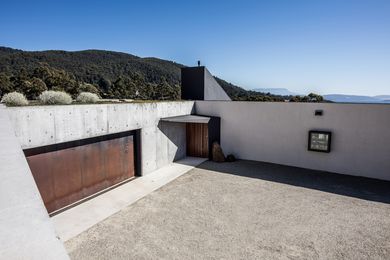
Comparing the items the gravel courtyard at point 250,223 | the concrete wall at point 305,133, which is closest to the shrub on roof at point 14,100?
the gravel courtyard at point 250,223

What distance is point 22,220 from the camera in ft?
7.90

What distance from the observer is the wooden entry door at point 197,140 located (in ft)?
40.4

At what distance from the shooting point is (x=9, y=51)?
153 ft

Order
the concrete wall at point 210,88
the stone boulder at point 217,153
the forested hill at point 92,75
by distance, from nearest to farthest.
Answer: the stone boulder at point 217,153, the concrete wall at point 210,88, the forested hill at point 92,75

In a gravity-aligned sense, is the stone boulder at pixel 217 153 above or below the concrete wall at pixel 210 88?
below

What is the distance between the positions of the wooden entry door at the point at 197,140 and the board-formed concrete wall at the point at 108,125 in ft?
1.64

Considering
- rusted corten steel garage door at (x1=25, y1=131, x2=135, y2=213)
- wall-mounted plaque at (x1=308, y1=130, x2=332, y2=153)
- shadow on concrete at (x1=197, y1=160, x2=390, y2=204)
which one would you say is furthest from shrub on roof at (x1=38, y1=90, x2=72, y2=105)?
wall-mounted plaque at (x1=308, y1=130, x2=332, y2=153)

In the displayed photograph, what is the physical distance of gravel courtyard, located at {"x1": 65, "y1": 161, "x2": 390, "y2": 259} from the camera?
493cm

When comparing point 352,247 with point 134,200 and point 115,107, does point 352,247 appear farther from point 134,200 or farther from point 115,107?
point 115,107

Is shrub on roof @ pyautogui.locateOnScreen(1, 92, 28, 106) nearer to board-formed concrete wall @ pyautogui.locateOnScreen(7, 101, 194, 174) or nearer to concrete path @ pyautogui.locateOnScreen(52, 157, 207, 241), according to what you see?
board-formed concrete wall @ pyautogui.locateOnScreen(7, 101, 194, 174)

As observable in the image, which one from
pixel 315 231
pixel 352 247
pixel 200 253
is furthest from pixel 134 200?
pixel 352 247

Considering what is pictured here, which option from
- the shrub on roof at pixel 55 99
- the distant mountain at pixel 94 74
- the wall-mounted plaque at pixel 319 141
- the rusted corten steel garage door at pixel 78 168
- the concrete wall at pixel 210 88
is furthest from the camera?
the distant mountain at pixel 94 74

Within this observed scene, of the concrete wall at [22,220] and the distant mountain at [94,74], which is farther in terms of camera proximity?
the distant mountain at [94,74]

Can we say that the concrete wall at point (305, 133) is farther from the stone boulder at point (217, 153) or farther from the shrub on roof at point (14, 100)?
the shrub on roof at point (14, 100)
